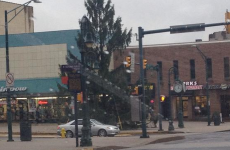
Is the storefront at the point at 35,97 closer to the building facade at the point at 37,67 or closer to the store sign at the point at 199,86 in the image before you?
the building facade at the point at 37,67

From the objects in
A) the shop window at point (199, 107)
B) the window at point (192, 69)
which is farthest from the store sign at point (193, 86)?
the shop window at point (199, 107)

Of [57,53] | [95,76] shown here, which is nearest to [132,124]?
[95,76]

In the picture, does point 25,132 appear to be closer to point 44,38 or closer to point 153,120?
point 153,120

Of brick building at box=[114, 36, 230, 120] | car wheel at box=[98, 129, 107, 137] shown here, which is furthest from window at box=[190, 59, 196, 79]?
car wheel at box=[98, 129, 107, 137]

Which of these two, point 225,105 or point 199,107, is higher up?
point 225,105

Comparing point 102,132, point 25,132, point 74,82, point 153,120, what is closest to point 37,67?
point 153,120

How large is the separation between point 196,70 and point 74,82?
3998 cm

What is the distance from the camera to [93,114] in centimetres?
4475

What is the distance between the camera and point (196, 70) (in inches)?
2415

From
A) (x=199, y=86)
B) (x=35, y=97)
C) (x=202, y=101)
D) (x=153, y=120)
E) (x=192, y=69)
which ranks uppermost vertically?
(x=192, y=69)

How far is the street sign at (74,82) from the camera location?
75.7 ft

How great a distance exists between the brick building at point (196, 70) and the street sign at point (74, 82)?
3637 centimetres

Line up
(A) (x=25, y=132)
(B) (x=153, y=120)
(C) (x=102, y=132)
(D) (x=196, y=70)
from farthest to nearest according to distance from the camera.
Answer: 1. (D) (x=196, y=70)
2. (B) (x=153, y=120)
3. (C) (x=102, y=132)
4. (A) (x=25, y=132)

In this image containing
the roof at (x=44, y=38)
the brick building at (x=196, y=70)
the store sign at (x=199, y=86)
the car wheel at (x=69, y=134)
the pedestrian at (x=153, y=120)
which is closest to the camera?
the car wheel at (x=69, y=134)
